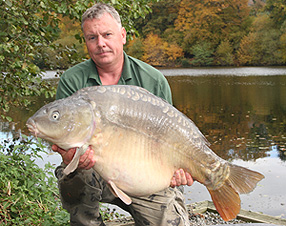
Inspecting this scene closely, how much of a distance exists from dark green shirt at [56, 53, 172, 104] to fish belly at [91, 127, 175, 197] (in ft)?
2.58

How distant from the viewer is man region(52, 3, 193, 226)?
2.47 metres

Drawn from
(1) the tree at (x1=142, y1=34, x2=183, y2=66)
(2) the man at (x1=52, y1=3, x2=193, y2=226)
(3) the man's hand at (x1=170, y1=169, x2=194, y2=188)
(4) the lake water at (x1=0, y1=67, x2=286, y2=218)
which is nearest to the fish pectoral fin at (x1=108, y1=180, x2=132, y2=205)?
(3) the man's hand at (x1=170, y1=169, x2=194, y2=188)

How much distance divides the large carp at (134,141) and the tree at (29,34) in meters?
1.44

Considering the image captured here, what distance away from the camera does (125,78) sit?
8.75ft

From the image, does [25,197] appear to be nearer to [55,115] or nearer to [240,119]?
[55,115]

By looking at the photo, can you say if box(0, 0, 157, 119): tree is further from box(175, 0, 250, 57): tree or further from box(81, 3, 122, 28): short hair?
box(175, 0, 250, 57): tree

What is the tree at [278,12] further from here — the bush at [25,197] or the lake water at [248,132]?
the bush at [25,197]

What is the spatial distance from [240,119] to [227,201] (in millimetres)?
8824

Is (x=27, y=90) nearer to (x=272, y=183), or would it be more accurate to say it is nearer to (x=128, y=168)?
(x=128, y=168)

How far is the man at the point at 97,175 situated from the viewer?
247cm

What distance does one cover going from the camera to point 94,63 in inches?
108

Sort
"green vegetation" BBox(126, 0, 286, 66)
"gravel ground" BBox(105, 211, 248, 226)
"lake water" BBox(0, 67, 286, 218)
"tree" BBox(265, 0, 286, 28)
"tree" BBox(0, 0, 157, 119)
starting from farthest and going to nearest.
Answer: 1. "green vegetation" BBox(126, 0, 286, 66)
2. "tree" BBox(265, 0, 286, 28)
3. "lake water" BBox(0, 67, 286, 218)
4. "gravel ground" BBox(105, 211, 248, 226)
5. "tree" BBox(0, 0, 157, 119)

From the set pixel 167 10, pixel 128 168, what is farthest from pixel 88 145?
pixel 167 10

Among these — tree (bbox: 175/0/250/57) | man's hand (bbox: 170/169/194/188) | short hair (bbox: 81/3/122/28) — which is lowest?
tree (bbox: 175/0/250/57)
